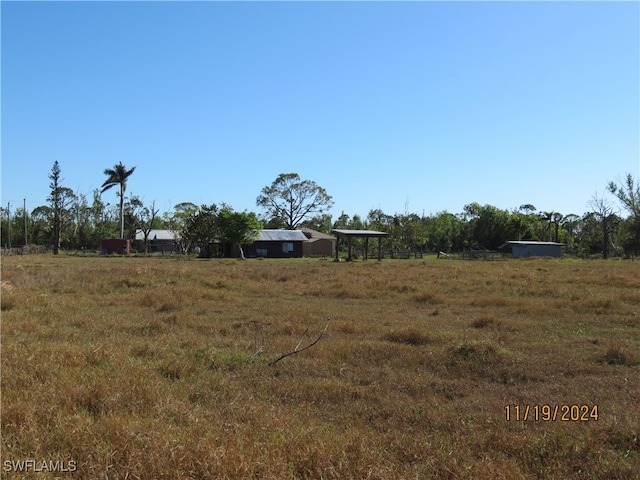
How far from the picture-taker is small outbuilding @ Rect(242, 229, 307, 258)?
56.4 m

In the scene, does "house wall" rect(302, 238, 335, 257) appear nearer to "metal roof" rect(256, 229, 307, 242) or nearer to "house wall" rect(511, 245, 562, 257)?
"metal roof" rect(256, 229, 307, 242)

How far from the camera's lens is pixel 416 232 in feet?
202

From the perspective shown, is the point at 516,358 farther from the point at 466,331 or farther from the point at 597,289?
the point at 597,289

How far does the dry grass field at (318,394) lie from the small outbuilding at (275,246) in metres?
43.7

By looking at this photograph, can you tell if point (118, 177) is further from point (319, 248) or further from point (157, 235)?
point (319, 248)

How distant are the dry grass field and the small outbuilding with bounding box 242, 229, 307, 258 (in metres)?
43.7

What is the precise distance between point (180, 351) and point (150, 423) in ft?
11.0
